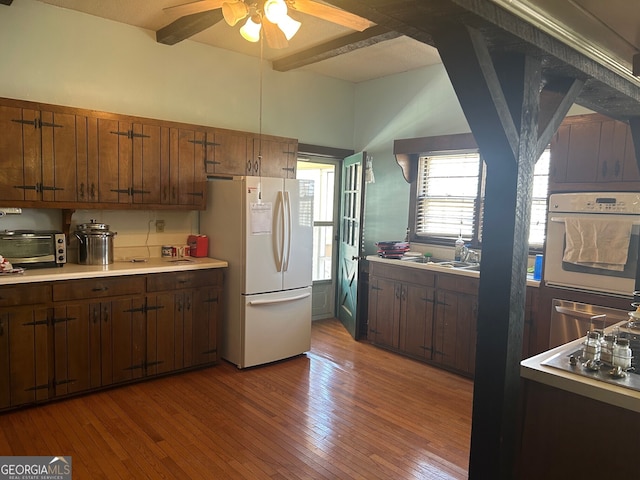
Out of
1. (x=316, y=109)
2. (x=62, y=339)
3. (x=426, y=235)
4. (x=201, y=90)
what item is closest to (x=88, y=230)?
(x=62, y=339)

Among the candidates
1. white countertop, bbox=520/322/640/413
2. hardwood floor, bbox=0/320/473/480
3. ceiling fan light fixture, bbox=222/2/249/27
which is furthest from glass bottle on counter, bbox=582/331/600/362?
ceiling fan light fixture, bbox=222/2/249/27

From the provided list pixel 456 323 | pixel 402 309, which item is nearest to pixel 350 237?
pixel 402 309

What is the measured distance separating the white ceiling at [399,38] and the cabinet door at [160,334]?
209cm

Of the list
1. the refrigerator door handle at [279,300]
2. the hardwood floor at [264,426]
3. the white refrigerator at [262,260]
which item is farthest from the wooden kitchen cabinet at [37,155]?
the refrigerator door handle at [279,300]

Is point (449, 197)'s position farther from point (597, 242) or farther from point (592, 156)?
point (597, 242)

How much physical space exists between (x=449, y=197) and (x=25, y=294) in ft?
12.3

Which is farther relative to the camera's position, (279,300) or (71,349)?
(279,300)

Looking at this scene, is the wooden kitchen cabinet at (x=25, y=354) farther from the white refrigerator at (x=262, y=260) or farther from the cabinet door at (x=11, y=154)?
the white refrigerator at (x=262, y=260)

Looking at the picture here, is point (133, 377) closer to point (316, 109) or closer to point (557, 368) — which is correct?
point (557, 368)

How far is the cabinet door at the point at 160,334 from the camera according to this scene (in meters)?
3.68

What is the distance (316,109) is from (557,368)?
417 centimetres

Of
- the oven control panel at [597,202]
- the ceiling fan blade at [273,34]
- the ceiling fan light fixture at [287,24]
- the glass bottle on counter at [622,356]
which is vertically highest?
the ceiling fan blade at [273,34]

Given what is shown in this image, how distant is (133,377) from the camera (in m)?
3.62

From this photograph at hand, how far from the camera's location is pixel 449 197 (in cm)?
475
